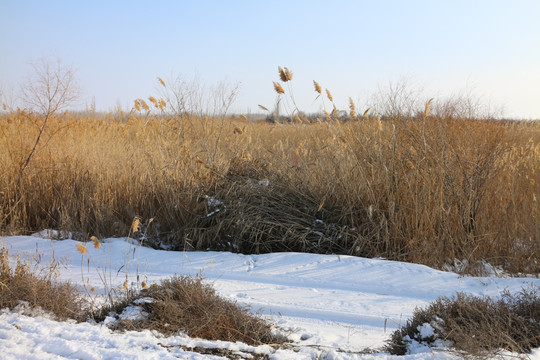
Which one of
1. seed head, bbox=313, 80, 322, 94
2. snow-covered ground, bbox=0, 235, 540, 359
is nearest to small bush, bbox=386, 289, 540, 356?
snow-covered ground, bbox=0, 235, 540, 359

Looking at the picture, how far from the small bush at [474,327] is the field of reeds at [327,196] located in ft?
7.23

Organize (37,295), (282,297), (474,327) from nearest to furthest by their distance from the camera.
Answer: (474,327)
(37,295)
(282,297)

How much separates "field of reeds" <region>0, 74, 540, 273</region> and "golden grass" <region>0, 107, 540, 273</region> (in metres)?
0.02

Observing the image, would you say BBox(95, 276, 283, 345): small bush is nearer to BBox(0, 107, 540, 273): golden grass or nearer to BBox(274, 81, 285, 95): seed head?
BBox(0, 107, 540, 273): golden grass

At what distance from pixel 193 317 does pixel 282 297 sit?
1147mm

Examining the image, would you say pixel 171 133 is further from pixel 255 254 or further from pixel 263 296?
pixel 263 296

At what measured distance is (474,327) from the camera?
301 centimetres

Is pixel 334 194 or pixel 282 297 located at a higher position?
pixel 334 194

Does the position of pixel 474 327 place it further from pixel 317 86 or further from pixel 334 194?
pixel 317 86

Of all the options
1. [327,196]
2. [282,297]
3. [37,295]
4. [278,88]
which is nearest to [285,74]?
[278,88]

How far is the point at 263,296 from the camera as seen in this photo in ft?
13.9

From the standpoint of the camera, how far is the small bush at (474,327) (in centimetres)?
284

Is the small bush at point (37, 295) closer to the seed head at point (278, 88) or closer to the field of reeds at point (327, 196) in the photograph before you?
the field of reeds at point (327, 196)

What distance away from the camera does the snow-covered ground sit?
113 inches
